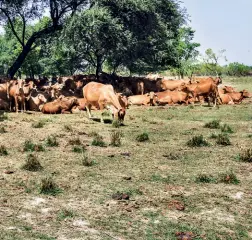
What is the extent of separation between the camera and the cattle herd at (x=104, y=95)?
20.0 meters

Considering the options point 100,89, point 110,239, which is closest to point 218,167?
point 110,239

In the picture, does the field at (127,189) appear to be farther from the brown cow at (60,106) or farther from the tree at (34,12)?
the tree at (34,12)

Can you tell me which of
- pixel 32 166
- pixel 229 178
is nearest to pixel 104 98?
pixel 32 166

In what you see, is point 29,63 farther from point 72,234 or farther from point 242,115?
point 72,234

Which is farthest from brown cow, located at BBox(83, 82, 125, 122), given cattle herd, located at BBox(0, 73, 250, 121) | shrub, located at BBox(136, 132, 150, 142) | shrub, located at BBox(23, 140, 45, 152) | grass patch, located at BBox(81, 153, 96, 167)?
grass patch, located at BBox(81, 153, 96, 167)

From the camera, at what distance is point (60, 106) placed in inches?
926

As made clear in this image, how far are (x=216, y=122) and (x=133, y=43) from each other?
1641cm

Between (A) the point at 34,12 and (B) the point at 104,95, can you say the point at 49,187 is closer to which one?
(B) the point at 104,95

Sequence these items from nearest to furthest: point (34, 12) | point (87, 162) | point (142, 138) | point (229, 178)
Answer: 1. point (229, 178)
2. point (87, 162)
3. point (142, 138)
4. point (34, 12)

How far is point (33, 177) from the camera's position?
31.7ft

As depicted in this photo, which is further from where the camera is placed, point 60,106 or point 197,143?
point 60,106

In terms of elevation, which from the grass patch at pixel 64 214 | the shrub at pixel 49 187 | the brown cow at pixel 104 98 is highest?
the brown cow at pixel 104 98

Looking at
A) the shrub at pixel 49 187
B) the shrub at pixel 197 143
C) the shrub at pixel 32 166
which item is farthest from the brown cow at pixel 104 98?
the shrub at pixel 49 187

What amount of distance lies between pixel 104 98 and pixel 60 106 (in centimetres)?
537
